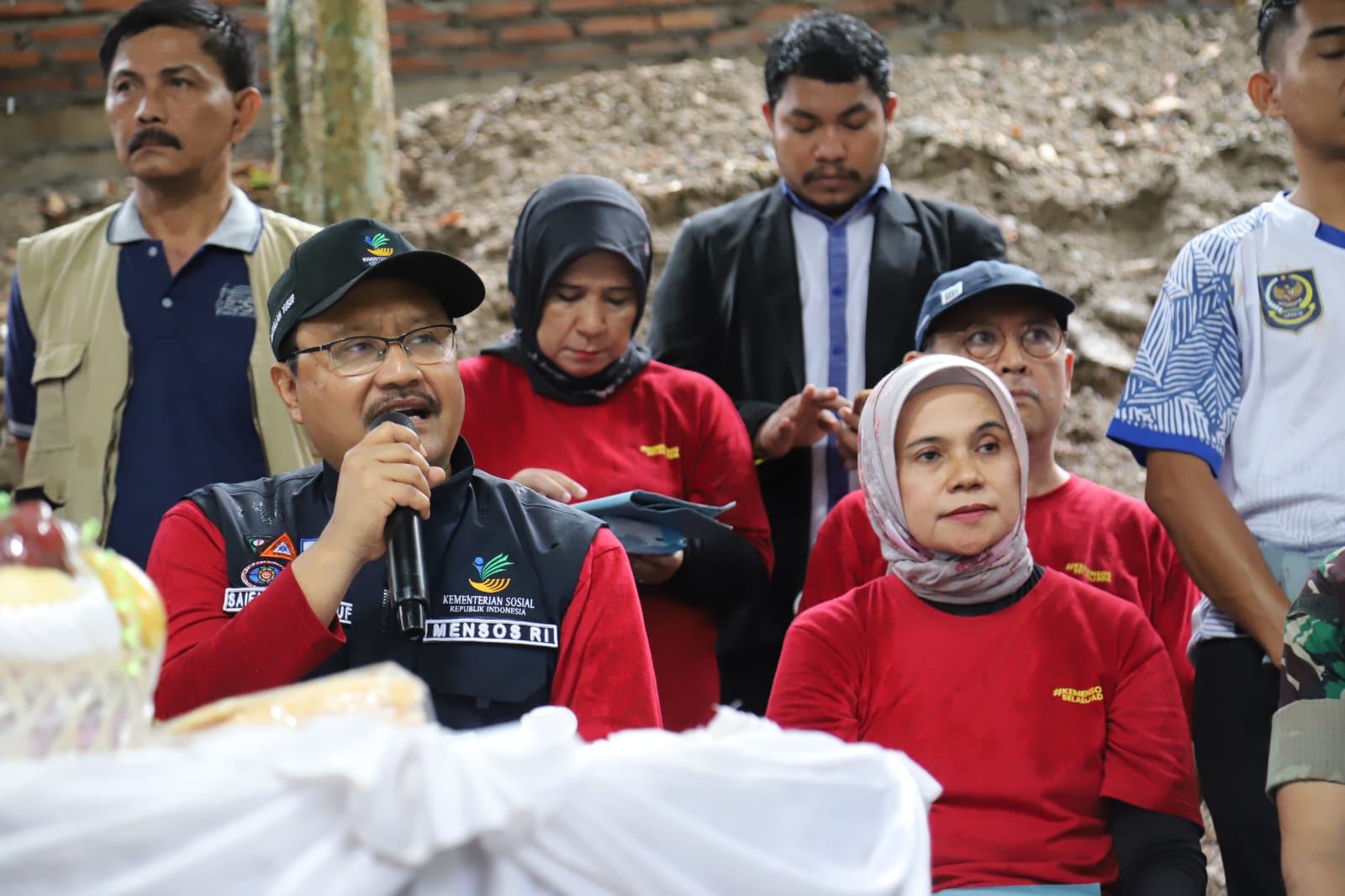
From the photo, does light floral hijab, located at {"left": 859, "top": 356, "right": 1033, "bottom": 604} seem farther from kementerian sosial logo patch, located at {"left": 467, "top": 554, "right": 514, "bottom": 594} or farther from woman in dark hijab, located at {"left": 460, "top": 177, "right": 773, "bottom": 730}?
kementerian sosial logo patch, located at {"left": 467, "top": 554, "right": 514, "bottom": 594}

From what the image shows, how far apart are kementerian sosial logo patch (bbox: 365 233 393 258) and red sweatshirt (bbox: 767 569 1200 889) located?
87 centimetres

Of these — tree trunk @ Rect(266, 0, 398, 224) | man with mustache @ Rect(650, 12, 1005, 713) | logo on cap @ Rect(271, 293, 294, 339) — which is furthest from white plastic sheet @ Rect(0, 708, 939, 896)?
tree trunk @ Rect(266, 0, 398, 224)

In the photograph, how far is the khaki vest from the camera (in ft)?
10.5

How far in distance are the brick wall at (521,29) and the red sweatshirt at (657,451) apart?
10.8ft

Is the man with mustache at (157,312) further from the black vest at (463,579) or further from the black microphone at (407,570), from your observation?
the black microphone at (407,570)

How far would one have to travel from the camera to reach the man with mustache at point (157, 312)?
3.20 m

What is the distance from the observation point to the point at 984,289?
117 inches

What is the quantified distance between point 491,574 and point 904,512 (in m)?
0.75

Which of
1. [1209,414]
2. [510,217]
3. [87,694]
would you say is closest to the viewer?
[87,694]

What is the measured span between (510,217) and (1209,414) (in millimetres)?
3092

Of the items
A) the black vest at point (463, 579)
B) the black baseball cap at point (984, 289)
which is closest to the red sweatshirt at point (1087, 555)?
the black baseball cap at point (984, 289)

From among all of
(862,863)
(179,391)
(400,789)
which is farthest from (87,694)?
(179,391)

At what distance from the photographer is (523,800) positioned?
1.05 meters

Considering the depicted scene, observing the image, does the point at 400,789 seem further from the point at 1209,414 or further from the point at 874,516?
the point at 1209,414
